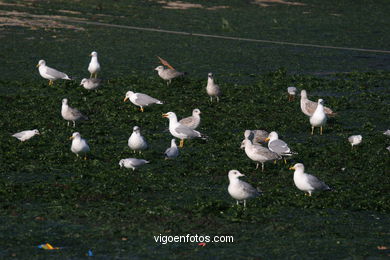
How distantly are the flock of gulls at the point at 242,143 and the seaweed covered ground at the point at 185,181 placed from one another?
9.6 inches

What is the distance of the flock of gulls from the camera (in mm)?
15773

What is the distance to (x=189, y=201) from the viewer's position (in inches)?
613

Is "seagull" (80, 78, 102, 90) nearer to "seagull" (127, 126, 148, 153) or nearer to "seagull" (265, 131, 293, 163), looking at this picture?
"seagull" (127, 126, 148, 153)

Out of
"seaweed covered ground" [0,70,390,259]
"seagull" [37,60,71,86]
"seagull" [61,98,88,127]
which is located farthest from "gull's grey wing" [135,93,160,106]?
"seagull" [37,60,71,86]

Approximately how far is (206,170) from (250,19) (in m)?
24.3

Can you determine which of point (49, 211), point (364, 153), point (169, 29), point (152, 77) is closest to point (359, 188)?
point (364, 153)

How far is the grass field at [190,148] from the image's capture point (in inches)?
541

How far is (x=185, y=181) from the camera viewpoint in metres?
16.9

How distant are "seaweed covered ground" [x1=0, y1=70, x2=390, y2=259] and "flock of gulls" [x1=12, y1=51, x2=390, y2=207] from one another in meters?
0.24

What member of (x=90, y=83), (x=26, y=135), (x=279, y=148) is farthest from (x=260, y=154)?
(x=90, y=83)

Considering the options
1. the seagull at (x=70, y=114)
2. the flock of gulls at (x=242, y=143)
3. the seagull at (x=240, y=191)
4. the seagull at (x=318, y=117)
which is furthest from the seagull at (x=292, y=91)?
the seagull at (x=240, y=191)

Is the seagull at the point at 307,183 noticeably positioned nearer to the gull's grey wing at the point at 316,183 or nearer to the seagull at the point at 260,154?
the gull's grey wing at the point at 316,183

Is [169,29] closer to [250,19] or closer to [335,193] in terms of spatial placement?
[250,19]

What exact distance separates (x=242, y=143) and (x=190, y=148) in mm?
1416
